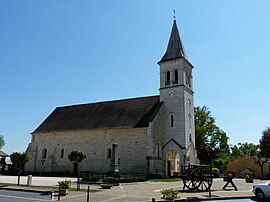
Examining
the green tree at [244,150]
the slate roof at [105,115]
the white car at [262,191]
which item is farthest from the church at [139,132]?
the green tree at [244,150]

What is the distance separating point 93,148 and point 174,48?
57.6ft

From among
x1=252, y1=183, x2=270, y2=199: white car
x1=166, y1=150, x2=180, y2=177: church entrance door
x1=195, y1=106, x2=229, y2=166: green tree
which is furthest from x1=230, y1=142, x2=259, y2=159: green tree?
x1=252, y1=183, x2=270, y2=199: white car

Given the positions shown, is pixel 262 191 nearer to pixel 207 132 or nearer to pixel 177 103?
pixel 177 103

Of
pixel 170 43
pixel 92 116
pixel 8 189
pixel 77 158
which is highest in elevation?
pixel 170 43

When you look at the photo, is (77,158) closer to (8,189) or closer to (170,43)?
(8,189)

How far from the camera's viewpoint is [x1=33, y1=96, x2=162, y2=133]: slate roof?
3419 centimetres

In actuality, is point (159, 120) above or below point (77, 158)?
above

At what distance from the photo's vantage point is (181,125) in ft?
108

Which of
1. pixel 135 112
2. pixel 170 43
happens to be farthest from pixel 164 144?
pixel 170 43

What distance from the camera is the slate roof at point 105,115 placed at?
3419cm

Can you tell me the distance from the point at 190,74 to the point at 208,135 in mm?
14265

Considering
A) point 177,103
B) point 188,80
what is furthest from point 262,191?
point 188,80

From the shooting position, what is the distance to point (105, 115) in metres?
38.1

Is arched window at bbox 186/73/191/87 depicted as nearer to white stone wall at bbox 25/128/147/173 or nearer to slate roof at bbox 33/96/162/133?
slate roof at bbox 33/96/162/133
